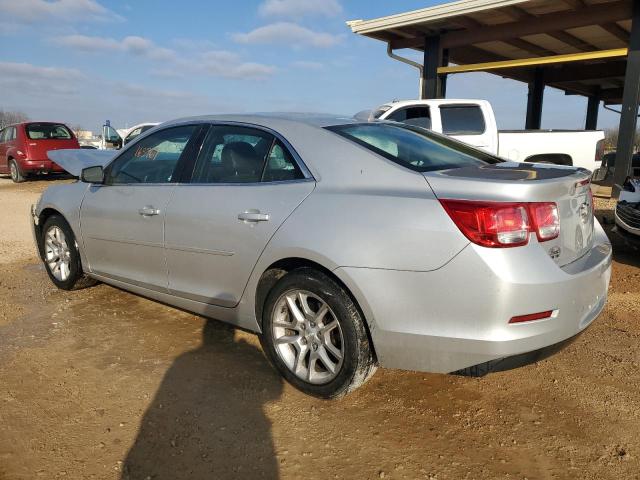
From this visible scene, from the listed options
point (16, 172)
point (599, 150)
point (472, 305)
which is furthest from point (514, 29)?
point (16, 172)

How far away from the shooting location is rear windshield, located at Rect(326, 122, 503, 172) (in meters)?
2.90

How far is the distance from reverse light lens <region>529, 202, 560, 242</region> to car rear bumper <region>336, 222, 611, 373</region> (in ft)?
0.22

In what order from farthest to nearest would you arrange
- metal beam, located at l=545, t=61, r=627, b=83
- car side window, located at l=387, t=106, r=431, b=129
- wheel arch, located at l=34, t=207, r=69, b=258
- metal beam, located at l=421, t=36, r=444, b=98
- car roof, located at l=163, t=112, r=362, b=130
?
metal beam, located at l=545, t=61, r=627, b=83
metal beam, located at l=421, t=36, r=444, b=98
car side window, located at l=387, t=106, r=431, b=129
wheel arch, located at l=34, t=207, r=69, b=258
car roof, located at l=163, t=112, r=362, b=130

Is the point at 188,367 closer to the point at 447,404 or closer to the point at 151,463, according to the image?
the point at 151,463

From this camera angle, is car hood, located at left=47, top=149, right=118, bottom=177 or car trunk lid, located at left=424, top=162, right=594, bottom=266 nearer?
car trunk lid, located at left=424, top=162, right=594, bottom=266

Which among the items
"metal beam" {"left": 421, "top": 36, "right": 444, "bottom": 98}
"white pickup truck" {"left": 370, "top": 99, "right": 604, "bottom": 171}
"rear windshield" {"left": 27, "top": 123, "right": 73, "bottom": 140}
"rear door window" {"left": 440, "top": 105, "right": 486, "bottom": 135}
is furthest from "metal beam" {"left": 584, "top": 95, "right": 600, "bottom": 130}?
"rear windshield" {"left": 27, "top": 123, "right": 73, "bottom": 140}

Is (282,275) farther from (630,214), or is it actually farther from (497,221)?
(630,214)

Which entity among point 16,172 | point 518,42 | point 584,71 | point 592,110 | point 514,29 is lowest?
point 16,172

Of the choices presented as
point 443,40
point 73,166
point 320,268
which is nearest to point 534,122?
point 443,40

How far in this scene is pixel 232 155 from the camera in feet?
11.3

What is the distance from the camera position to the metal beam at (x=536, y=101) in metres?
A: 18.1

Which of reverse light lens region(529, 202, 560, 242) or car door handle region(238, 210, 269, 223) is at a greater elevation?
reverse light lens region(529, 202, 560, 242)

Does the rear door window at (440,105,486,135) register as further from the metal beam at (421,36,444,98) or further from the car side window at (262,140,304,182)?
the car side window at (262,140,304,182)

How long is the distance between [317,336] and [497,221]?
3.74ft
